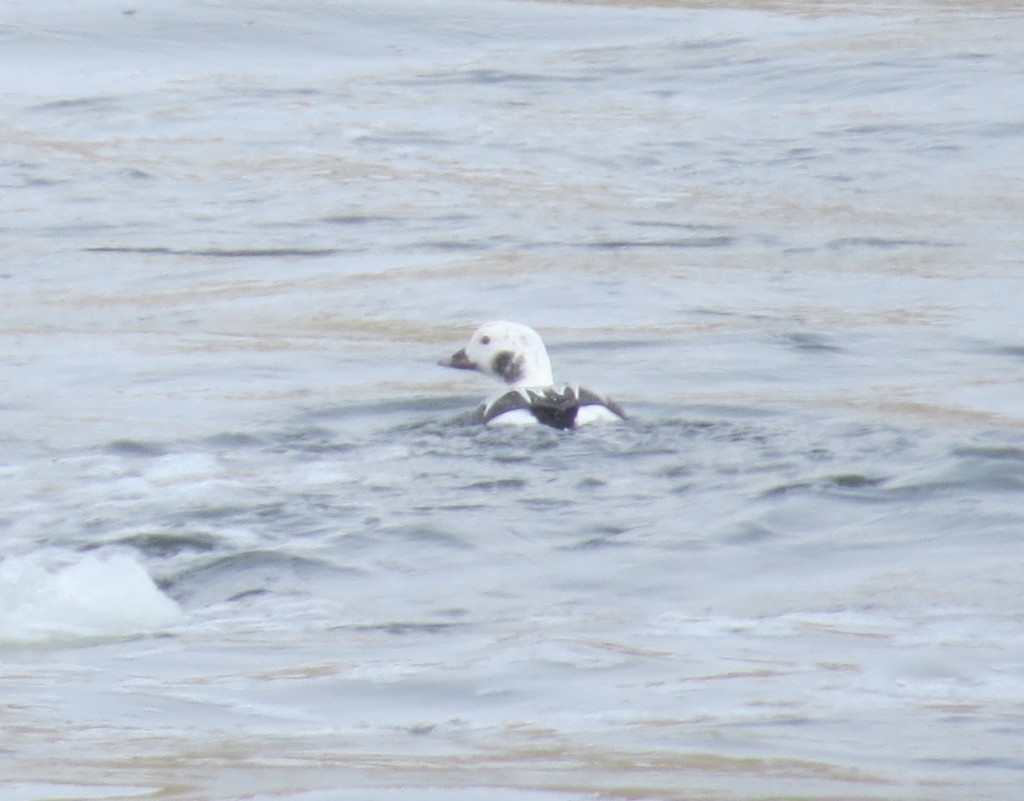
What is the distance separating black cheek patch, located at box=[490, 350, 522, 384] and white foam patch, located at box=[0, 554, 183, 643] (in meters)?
3.18

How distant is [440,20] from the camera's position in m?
20.7

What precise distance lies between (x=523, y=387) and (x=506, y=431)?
1.53 feet

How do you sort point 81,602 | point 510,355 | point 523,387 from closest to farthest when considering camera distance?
point 81,602
point 523,387
point 510,355

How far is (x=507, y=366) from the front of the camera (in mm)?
9539

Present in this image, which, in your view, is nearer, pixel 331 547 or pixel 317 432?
pixel 331 547

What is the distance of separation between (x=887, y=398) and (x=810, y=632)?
11.9 feet

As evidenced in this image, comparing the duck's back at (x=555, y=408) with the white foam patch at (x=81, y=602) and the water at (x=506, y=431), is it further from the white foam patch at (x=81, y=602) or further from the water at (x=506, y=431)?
the white foam patch at (x=81, y=602)

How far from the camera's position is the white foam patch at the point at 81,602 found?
584 cm

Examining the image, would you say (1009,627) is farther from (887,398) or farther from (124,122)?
(124,122)

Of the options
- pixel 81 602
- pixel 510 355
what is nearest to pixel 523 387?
pixel 510 355

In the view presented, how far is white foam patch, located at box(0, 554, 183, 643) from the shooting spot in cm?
584

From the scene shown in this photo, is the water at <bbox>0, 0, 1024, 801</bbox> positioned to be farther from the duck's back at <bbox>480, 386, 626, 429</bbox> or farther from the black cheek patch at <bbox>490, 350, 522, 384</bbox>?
the black cheek patch at <bbox>490, 350, 522, 384</bbox>

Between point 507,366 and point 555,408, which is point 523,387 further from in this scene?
point 507,366

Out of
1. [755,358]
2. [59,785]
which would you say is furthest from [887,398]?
[59,785]
